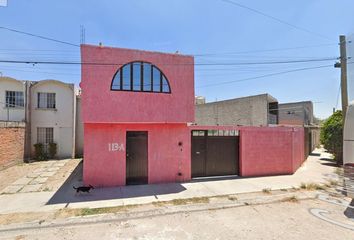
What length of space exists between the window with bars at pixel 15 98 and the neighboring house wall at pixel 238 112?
1560 centimetres

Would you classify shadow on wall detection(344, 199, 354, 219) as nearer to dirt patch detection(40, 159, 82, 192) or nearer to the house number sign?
the house number sign

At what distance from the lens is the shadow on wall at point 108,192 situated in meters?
7.63

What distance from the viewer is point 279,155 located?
11945 millimetres

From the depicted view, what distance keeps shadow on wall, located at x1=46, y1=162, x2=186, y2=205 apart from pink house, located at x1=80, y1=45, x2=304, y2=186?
1.66ft

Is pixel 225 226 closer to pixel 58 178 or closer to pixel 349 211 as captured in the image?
pixel 349 211

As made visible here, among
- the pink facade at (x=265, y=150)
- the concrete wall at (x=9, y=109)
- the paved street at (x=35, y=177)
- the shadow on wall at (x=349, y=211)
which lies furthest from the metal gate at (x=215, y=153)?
the concrete wall at (x=9, y=109)

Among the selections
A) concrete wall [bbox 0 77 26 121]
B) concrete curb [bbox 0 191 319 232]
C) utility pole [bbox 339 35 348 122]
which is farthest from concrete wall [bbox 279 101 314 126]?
concrete wall [bbox 0 77 26 121]

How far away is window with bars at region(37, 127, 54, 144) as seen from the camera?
1639cm

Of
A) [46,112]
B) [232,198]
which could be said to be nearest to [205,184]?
[232,198]

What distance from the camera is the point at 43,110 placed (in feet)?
53.7

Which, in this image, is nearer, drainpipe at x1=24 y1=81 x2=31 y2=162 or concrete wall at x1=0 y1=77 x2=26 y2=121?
drainpipe at x1=24 y1=81 x2=31 y2=162

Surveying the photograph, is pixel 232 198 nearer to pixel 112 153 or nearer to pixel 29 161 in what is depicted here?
pixel 112 153

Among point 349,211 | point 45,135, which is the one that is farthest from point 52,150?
point 349,211

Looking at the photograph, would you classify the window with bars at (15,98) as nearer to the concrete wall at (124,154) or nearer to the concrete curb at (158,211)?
the concrete wall at (124,154)
